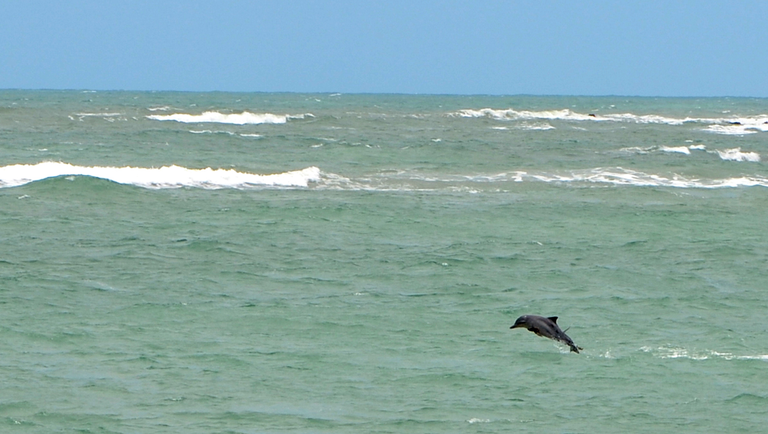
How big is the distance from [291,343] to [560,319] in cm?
287

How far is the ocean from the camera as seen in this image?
829 cm

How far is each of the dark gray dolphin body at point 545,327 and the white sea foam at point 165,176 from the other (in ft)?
45.0

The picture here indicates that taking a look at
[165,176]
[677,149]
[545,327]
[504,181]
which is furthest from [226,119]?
[545,327]

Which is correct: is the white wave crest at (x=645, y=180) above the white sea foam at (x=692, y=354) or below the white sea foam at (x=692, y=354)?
above

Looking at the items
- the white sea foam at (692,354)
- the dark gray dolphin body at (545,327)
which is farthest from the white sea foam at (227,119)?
the white sea foam at (692,354)

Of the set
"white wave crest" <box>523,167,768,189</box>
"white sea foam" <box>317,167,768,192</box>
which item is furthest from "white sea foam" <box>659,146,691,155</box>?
"white wave crest" <box>523,167,768,189</box>

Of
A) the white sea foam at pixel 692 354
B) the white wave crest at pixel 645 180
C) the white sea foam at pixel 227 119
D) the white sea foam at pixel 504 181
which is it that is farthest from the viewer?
the white sea foam at pixel 227 119

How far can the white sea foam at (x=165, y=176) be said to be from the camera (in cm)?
2377

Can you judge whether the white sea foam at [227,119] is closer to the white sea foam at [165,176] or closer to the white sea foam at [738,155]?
the white sea foam at [738,155]

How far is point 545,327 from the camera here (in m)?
10.3

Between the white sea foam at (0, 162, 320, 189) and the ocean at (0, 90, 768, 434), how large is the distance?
0.13m

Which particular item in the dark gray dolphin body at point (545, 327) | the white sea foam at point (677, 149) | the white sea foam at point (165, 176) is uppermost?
the white sea foam at point (677, 149)

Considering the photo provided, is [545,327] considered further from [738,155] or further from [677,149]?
[677,149]

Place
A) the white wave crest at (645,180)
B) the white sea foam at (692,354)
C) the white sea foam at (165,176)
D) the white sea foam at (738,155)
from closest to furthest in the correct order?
the white sea foam at (692,354), the white sea foam at (165,176), the white wave crest at (645,180), the white sea foam at (738,155)
